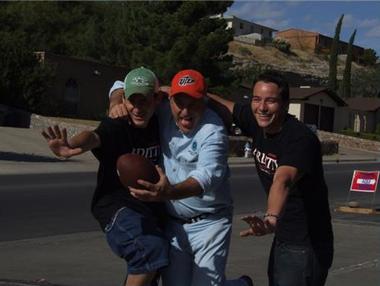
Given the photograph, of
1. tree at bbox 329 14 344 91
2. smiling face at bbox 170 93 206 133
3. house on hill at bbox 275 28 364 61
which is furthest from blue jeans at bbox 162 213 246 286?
house on hill at bbox 275 28 364 61

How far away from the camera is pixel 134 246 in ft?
13.7

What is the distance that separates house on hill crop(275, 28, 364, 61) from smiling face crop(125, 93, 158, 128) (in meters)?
133

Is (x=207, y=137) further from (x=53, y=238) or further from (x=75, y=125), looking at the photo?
(x=75, y=125)

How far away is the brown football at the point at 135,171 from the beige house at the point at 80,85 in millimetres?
40660

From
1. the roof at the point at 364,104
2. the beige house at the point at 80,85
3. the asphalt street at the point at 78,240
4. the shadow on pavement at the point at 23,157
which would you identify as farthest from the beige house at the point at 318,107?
the asphalt street at the point at 78,240

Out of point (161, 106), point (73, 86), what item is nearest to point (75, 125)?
point (73, 86)

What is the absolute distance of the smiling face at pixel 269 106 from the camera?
164 inches

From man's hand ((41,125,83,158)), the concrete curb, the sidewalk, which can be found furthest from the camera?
the sidewalk

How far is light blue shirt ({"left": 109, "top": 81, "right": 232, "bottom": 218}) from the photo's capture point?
13.7 feet

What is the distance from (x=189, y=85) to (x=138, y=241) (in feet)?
3.03

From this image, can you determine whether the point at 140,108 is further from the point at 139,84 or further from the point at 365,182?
the point at 365,182

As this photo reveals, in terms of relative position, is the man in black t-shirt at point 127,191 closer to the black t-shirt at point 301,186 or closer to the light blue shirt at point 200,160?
the light blue shirt at point 200,160

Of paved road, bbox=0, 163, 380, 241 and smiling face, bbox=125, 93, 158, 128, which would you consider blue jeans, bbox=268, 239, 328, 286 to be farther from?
paved road, bbox=0, 163, 380, 241

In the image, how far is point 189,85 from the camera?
423 cm
